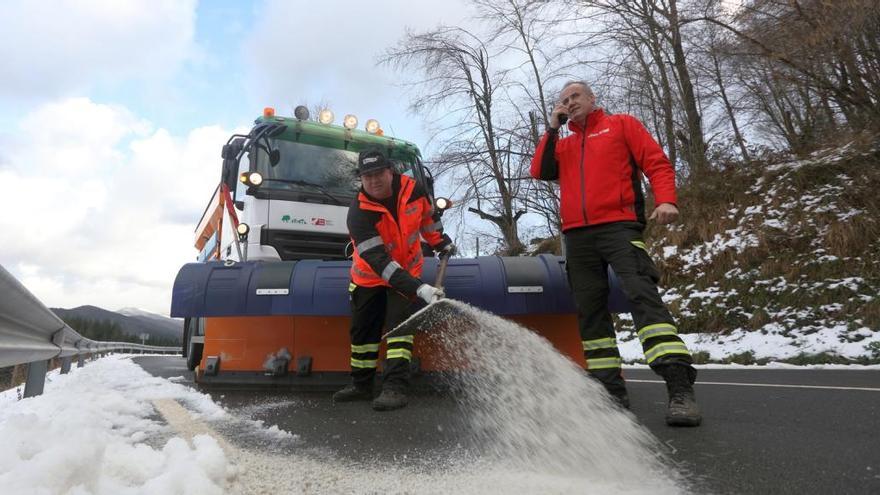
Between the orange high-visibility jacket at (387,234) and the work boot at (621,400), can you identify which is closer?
the work boot at (621,400)

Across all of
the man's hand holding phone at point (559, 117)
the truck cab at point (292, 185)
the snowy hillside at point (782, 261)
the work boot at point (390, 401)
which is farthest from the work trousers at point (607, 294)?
the snowy hillside at point (782, 261)

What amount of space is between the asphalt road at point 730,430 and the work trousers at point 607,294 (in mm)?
346

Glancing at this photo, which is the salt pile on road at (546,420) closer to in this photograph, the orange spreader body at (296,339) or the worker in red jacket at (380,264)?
the worker in red jacket at (380,264)

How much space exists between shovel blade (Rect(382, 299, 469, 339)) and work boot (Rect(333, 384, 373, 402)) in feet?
1.59

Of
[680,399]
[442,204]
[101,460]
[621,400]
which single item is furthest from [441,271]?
[101,460]

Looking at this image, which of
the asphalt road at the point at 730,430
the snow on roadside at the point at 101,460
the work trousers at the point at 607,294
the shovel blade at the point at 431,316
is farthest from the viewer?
the shovel blade at the point at 431,316

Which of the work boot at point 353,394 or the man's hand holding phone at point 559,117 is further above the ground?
the man's hand holding phone at point 559,117

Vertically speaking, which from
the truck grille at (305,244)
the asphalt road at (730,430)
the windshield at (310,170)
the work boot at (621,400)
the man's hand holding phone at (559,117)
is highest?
the windshield at (310,170)

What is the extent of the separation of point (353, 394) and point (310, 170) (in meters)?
2.46

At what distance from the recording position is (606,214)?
Result: 336 cm

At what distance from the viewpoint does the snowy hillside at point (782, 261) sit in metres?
7.74

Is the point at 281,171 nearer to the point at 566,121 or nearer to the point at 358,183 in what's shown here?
the point at 358,183

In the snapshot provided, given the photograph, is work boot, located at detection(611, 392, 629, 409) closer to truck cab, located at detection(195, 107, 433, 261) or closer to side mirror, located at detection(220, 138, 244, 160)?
truck cab, located at detection(195, 107, 433, 261)

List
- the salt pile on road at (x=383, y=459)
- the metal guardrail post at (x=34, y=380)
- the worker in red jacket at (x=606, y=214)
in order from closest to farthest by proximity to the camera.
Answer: the salt pile on road at (x=383, y=459)
the worker in red jacket at (x=606, y=214)
the metal guardrail post at (x=34, y=380)
